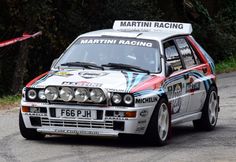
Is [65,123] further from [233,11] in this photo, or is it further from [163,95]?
[233,11]

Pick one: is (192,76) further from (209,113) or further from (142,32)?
(142,32)

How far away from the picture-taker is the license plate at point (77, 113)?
10.9 metres

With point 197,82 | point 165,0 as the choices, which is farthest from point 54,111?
point 165,0

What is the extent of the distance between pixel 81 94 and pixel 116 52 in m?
1.42

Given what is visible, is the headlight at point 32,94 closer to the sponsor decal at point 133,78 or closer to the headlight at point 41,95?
the headlight at point 41,95

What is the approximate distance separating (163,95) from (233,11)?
73.0 ft

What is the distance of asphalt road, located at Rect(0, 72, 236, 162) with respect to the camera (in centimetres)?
1028

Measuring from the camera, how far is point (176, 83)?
39.4ft

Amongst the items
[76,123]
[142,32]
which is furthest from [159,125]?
[142,32]

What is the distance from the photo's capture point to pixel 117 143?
11531 mm

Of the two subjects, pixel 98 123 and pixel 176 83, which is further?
pixel 176 83

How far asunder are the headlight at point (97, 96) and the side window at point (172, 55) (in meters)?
1.73

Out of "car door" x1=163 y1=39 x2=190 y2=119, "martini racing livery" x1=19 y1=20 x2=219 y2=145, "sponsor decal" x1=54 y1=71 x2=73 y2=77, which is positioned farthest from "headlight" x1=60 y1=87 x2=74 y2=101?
"car door" x1=163 y1=39 x2=190 y2=119

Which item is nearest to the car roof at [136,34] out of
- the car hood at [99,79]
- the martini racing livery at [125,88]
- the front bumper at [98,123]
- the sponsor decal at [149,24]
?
the martini racing livery at [125,88]
